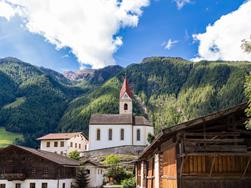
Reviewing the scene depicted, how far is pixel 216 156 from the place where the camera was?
17.3 metres

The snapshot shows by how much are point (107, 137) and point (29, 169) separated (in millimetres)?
38029

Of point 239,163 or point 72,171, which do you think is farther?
point 72,171

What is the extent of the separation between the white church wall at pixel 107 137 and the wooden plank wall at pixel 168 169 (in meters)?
62.8

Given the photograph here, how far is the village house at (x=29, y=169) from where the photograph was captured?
1842 inches

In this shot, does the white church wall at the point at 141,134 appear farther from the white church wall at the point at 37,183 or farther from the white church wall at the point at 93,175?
the white church wall at the point at 37,183

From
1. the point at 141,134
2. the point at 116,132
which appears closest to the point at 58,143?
the point at 116,132

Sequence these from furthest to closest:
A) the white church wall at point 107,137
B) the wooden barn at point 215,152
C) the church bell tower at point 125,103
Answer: the church bell tower at point 125,103
the white church wall at point 107,137
the wooden barn at point 215,152

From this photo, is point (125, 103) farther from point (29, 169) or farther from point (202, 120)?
point (202, 120)

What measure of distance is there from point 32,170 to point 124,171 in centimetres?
1706

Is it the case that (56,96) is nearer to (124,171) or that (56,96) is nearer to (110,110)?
(110,110)

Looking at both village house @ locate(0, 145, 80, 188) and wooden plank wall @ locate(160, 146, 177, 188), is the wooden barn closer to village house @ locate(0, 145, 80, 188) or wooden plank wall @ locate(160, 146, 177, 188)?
wooden plank wall @ locate(160, 146, 177, 188)

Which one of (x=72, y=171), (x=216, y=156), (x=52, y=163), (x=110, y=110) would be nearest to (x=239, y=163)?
(x=216, y=156)

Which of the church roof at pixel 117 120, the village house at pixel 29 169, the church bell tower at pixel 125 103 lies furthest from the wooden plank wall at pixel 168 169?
the church bell tower at pixel 125 103

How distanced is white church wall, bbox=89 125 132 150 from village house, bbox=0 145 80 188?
35708mm
